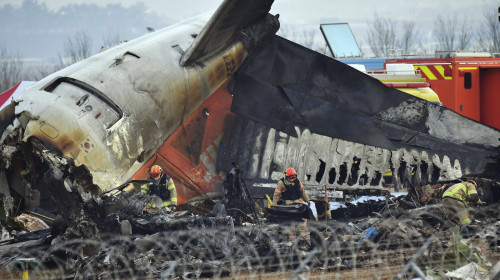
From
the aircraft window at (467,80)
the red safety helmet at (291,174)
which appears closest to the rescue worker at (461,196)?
the red safety helmet at (291,174)

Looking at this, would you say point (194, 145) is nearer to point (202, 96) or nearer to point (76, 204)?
point (202, 96)

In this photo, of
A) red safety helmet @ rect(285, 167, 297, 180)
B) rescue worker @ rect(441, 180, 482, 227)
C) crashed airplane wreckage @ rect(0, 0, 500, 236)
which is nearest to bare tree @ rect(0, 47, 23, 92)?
crashed airplane wreckage @ rect(0, 0, 500, 236)

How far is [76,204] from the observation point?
995 cm

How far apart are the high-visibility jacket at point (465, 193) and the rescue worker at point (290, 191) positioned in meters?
3.05

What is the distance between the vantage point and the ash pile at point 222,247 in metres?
9.55

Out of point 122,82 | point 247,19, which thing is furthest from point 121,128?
point 247,19

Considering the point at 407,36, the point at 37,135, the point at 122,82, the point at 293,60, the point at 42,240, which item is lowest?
the point at 42,240

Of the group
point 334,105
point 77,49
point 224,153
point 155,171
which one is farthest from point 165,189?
point 77,49

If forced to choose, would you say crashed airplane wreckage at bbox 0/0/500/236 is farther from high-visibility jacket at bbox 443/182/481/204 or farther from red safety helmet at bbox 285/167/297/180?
high-visibility jacket at bbox 443/182/481/204

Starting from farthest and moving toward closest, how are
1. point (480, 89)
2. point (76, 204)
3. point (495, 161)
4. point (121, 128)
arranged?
point (480, 89)
point (495, 161)
point (121, 128)
point (76, 204)

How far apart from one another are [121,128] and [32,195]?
1785 millimetres

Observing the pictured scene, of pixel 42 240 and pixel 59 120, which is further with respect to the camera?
pixel 42 240

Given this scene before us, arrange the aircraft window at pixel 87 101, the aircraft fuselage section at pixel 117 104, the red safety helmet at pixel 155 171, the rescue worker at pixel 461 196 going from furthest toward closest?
the red safety helmet at pixel 155 171, the rescue worker at pixel 461 196, the aircraft window at pixel 87 101, the aircraft fuselage section at pixel 117 104

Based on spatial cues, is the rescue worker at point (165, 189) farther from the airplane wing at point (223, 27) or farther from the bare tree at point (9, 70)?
the bare tree at point (9, 70)
